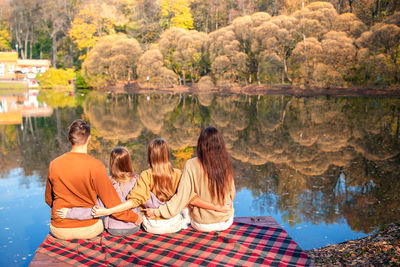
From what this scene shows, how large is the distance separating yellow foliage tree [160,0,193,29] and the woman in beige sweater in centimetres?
4908

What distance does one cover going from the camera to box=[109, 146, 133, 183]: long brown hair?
353cm

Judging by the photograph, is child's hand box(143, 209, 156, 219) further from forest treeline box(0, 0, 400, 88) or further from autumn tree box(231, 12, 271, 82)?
autumn tree box(231, 12, 271, 82)

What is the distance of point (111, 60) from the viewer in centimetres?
4072

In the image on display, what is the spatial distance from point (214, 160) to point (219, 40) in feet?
112

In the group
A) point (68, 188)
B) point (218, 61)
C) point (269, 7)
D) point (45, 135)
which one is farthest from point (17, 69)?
point (68, 188)

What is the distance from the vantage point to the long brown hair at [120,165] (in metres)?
3.53

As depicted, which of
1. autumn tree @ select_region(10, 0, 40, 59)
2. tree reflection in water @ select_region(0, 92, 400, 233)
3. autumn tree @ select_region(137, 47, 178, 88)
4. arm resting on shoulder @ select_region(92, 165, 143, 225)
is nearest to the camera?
arm resting on shoulder @ select_region(92, 165, 143, 225)

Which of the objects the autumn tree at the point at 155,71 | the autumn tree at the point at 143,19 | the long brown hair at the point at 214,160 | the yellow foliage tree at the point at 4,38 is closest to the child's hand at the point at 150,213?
the long brown hair at the point at 214,160

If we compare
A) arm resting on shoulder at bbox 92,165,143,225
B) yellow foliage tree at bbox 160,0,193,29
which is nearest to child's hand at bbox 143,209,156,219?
arm resting on shoulder at bbox 92,165,143,225

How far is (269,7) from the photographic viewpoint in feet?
154

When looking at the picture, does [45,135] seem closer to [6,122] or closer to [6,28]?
[6,122]

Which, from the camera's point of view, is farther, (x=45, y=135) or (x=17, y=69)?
(x=17, y=69)

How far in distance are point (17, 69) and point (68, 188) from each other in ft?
176

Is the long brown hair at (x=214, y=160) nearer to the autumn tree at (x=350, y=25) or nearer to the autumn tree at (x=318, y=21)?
the autumn tree at (x=350, y=25)
